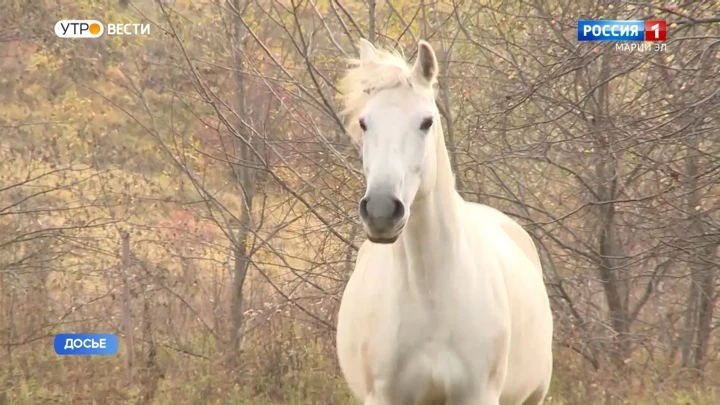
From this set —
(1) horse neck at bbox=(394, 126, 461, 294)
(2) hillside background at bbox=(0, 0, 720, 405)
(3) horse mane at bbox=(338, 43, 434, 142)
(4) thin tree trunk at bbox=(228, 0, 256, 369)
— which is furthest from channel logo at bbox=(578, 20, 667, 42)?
(1) horse neck at bbox=(394, 126, 461, 294)

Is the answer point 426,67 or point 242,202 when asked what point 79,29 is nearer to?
point 242,202

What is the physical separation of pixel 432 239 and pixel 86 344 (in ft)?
15.3

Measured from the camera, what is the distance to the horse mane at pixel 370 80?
299 cm

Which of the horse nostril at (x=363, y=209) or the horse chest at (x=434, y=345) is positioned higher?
the horse nostril at (x=363, y=209)

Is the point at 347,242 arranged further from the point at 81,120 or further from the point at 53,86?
the point at 53,86

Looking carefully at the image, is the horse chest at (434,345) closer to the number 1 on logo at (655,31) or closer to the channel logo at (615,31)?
the number 1 on logo at (655,31)

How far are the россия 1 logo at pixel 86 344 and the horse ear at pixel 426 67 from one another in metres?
4.81

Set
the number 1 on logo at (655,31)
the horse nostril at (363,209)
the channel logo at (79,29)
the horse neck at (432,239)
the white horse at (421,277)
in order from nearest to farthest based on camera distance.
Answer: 1. the horse nostril at (363,209)
2. the white horse at (421,277)
3. the horse neck at (432,239)
4. the number 1 on logo at (655,31)
5. the channel logo at (79,29)

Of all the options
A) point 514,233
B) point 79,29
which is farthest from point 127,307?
point 514,233

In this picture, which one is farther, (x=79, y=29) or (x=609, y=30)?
(x=79, y=29)

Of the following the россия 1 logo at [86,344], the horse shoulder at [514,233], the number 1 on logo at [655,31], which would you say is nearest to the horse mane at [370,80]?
the horse shoulder at [514,233]

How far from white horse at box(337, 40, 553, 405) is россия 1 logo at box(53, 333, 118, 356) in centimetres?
405

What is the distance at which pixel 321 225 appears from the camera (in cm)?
714

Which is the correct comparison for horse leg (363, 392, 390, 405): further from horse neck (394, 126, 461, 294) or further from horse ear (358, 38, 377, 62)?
horse ear (358, 38, 377, 62)
